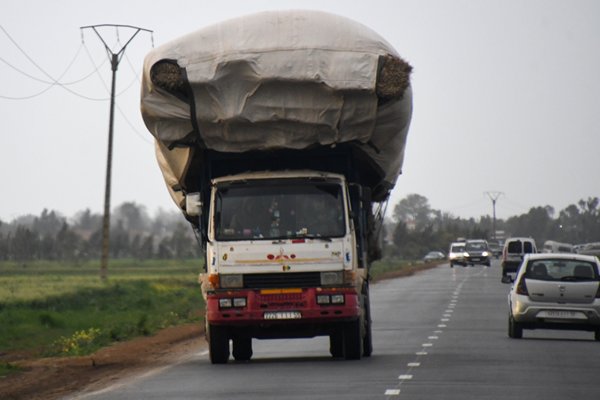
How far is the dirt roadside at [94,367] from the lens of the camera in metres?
17.7

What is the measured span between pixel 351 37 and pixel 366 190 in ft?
7.92

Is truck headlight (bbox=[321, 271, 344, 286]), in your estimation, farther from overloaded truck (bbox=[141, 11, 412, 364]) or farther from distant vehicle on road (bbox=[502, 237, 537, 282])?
distant vehicle on road (bbox=[502, 237, 537, 282])

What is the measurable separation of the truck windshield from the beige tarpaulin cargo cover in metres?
0.59

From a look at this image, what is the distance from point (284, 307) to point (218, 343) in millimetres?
1394

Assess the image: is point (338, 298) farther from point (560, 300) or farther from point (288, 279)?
point (560, 300)

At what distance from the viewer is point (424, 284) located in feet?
199

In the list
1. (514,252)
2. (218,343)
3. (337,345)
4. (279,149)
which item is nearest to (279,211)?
(279,149)

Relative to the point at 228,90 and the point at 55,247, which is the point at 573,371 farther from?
the point at 55,247

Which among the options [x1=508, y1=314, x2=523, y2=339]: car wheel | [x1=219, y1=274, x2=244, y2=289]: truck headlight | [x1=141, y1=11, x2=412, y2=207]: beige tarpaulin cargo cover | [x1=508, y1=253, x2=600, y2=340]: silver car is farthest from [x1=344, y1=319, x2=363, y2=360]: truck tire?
[x1=508, y1=314, x2=523, y2=339]: car wheel

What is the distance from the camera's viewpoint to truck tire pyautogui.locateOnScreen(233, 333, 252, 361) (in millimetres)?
21391

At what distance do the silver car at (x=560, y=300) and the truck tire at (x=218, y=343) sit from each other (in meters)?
6.71

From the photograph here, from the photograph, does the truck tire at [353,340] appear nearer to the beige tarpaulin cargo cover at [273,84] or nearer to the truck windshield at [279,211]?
the truck windshield at [279,211]

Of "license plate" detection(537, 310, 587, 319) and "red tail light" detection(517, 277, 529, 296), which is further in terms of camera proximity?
"red tail light" detection(517, 277, 529, 296)

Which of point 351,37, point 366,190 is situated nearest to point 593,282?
point 366,190
